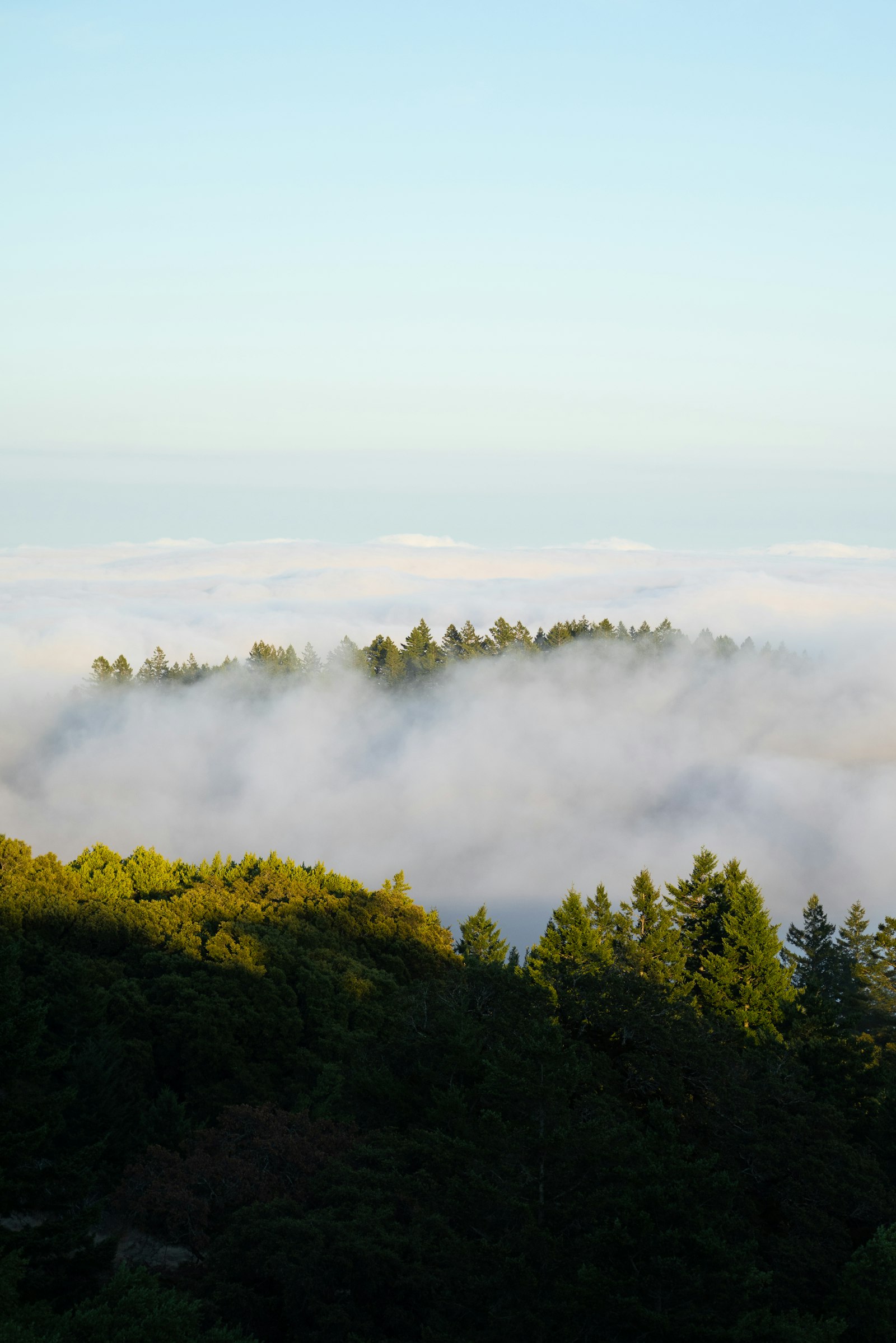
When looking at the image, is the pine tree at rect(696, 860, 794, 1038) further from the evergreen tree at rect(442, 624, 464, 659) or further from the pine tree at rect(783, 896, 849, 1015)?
the evergreen tree at rect(442, 624, 464, 659)

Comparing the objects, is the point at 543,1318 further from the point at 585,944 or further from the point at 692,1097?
the point at 585,944

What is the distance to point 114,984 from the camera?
Result: 4612 cm

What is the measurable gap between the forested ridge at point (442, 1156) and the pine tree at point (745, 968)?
38 centimetres

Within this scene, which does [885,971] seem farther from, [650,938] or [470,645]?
[470,645]

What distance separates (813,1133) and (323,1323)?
12220mm

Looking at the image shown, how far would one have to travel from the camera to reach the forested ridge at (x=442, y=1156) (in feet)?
70.5

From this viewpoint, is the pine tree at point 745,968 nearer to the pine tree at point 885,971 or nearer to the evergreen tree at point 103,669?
the pine tree at point 885,971

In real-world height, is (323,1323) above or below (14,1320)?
below

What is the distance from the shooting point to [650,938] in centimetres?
5297

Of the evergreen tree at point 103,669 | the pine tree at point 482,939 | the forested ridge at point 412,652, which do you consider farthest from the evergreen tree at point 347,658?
the pine tree at point 482,939

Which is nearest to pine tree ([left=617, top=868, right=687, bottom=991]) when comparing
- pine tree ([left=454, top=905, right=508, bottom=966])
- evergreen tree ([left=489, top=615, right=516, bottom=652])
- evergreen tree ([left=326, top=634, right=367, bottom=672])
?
pine tree ([left=454, top=905, right=508, bottom=966])

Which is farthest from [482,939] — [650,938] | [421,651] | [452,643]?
[452,643]

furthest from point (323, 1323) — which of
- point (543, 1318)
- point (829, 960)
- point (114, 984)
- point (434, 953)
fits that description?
point (829, 960)

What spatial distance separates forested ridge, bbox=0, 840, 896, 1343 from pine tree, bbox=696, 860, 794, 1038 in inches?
14.9
